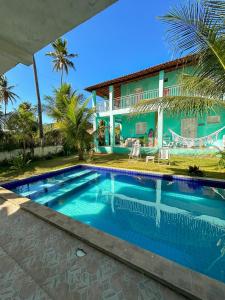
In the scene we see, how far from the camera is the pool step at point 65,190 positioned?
18.7ft

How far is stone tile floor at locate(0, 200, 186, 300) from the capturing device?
5.89ft

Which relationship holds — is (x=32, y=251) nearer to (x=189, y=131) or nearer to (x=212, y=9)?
(x=212, y=9)

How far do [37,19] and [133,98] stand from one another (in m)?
13.4

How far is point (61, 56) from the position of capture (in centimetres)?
1952

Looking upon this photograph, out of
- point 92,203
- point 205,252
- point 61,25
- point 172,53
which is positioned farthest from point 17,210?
point 172,53

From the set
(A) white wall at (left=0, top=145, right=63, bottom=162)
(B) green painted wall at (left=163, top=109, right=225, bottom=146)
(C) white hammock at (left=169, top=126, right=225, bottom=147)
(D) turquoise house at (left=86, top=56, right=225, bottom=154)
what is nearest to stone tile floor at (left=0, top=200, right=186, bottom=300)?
(D) turquoise house at (left=86, top=56, right=225, bottom=154)

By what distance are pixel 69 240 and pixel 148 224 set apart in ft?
7.43

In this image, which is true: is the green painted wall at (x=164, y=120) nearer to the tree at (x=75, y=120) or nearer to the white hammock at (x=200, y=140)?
the white hammock at (x=200, y=140)

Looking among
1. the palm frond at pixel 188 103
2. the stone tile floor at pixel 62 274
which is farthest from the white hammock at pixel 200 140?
the stone tile floor at pixel 62 274

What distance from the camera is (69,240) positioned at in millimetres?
2750

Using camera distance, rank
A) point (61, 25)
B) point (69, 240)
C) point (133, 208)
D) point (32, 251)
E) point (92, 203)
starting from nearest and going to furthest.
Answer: point (61, 25) < point (32, 251) < point (69, 240) < point (133, 208) < point (92, 203)

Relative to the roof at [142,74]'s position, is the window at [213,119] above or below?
below

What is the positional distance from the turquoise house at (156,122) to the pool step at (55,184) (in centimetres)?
463

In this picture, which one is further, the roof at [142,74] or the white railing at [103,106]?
the white railing at [103,106]
